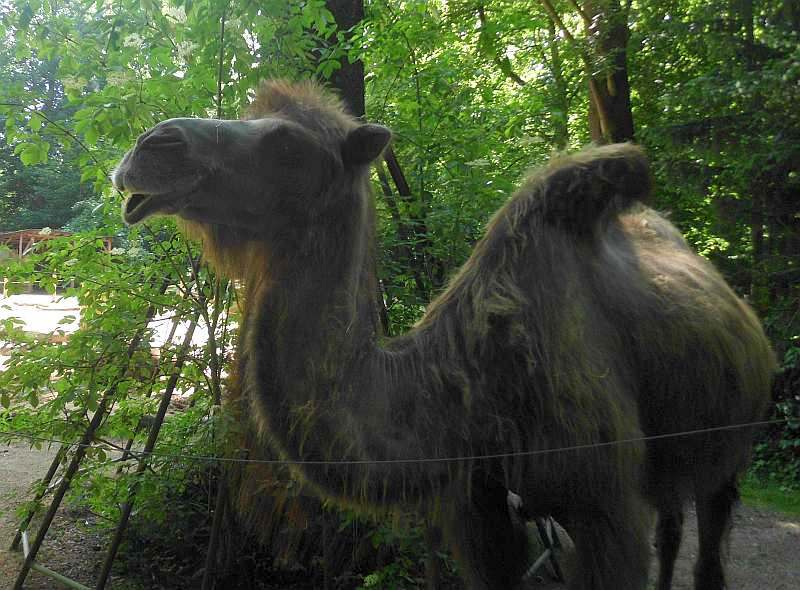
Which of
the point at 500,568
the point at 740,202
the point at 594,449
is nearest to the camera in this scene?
the point at 594,449

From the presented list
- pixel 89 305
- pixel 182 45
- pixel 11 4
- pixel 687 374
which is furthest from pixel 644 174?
pixel 11 4

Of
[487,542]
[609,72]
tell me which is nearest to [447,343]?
[487,542]

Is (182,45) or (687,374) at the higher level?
(182,45)

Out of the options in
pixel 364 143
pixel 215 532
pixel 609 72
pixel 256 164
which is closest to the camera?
pixel 256 164

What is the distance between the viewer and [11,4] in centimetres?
412

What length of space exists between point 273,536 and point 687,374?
2487 mm

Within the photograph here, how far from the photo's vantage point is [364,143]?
285 centimetres

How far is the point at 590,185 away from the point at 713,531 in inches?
90.6

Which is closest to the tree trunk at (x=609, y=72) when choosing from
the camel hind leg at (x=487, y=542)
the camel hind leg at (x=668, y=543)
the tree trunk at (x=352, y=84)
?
the tree trunk at (x=352, y=84)

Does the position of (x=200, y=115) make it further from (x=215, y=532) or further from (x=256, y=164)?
(x=215, y=532)

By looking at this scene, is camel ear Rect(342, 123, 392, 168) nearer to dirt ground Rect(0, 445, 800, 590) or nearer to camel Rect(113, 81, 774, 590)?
camel Rect(113, 81, 774, 590)

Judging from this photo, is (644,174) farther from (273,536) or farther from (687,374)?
(273,536)

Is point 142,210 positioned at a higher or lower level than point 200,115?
lower

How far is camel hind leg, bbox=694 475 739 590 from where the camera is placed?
4.46m
